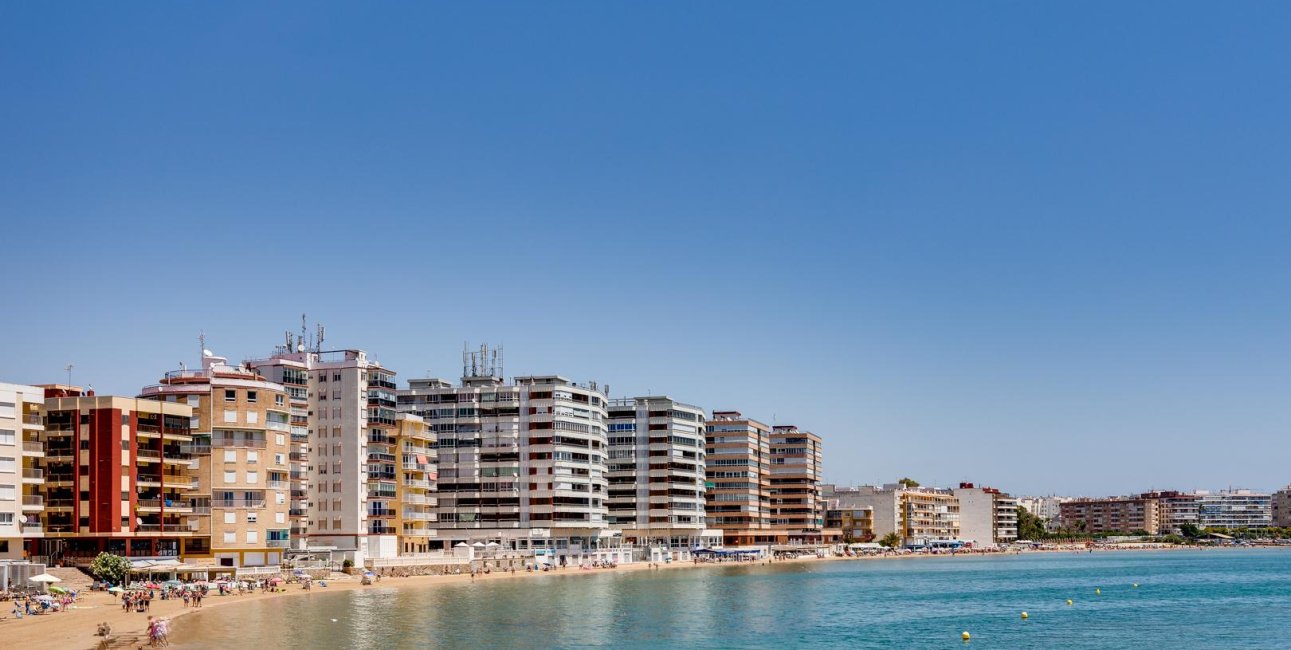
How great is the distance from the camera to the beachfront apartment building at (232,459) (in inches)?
4820

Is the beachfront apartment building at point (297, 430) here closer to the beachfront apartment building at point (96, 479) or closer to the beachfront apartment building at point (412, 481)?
the beachfront apartment building at point (412, 481)

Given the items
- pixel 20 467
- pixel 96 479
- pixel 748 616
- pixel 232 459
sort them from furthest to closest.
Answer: pixel 232 459 < pixel 96 479 < pixel 20 467 < pixel 748 616

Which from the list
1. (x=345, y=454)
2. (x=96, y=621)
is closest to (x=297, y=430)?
(x=345, y=454)

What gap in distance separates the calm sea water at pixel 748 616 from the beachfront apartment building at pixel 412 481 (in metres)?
19.0

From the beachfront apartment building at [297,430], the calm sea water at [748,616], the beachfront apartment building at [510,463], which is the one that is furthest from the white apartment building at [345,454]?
the beachfront apartment building at [510,463]

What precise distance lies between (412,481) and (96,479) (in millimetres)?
52037

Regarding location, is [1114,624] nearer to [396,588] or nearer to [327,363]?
[396,588]

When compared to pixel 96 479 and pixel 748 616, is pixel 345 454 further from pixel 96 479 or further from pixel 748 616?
pixel 748 616

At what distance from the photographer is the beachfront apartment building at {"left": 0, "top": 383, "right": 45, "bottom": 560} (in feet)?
355

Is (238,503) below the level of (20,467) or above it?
below

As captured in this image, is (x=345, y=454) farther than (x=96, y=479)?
Yes

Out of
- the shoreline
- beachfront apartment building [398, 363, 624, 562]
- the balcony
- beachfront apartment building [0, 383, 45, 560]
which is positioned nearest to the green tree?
the shoreline

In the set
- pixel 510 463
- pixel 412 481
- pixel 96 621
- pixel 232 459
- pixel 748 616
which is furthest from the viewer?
pixel 510 463

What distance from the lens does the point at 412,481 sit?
525 ft
